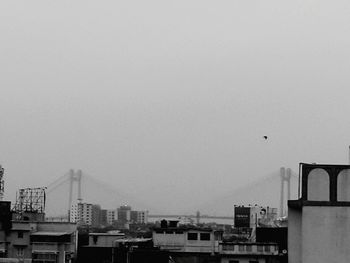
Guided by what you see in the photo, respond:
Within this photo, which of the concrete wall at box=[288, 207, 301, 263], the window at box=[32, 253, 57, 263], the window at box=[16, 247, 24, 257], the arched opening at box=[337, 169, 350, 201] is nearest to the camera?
the arched opening at box=[337, 169, 350, 201]

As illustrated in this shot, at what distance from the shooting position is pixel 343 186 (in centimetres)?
1281

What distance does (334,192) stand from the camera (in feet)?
42.2

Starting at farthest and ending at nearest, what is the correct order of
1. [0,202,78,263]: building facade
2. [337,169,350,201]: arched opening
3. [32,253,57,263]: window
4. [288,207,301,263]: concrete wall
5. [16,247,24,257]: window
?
[16,247,24,257]: window < [0,202,78,263]: building facade < [32,253,57,263]: window < [288,207,301,263]: concrete wall < [337,169,350,201]: arched opening

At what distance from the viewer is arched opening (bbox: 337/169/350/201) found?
12789 mm

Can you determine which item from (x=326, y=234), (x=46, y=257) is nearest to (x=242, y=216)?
(x=46, y=257)

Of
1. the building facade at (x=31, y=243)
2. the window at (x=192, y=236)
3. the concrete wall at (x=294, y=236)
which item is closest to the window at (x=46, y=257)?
the building facade at (x=31, y=243)

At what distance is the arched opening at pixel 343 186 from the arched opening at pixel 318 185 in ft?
0.73

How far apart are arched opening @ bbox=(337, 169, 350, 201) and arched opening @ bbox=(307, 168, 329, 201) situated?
0.73ft

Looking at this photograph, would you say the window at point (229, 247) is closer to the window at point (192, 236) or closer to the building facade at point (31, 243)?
the window at point (192, 236)

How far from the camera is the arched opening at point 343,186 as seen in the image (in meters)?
12.8

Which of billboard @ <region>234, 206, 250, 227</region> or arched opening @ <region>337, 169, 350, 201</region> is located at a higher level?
billboard @ <region>234, 206, 250, 227</region>

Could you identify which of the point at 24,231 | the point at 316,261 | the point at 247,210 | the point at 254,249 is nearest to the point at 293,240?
the point at 316,261

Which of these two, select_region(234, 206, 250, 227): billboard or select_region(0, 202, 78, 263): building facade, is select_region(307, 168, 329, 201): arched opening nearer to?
select_region(0, 202, 78, 263): building facade

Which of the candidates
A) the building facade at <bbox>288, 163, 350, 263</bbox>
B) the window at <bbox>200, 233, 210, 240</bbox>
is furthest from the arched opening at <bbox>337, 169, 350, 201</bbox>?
the window at <bbox>200, 233, 210, 240</bbox>
